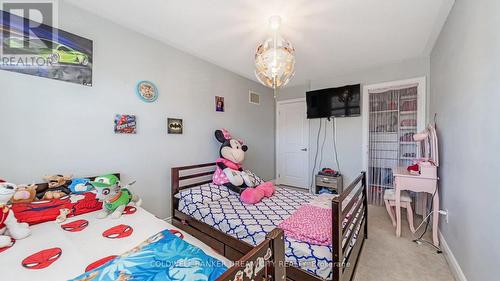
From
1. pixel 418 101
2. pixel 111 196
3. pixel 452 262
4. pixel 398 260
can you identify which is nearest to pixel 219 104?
pixel 111 196

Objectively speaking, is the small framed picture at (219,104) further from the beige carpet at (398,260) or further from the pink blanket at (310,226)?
the beige carpet at (398,260)

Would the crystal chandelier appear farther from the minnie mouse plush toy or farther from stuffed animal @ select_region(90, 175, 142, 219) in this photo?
stuffed animal @ select_region(90, 175, 142, 219)

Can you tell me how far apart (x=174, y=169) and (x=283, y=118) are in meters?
3.00

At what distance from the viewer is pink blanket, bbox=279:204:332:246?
1422mm

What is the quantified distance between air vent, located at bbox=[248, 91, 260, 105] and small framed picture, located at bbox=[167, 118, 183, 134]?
5.57 feet

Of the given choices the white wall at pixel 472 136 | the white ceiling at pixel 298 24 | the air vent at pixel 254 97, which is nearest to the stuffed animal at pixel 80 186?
the white ceiling at pixel 298 24

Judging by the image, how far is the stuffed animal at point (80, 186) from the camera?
1706 millimetres

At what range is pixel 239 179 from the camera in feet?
8.58

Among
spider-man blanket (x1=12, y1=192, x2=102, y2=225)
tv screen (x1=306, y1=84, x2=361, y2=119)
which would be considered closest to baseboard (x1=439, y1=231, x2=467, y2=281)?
tv screen (x1=306, y1=84, x2=361, y2=119)

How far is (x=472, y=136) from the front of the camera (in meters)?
1.45

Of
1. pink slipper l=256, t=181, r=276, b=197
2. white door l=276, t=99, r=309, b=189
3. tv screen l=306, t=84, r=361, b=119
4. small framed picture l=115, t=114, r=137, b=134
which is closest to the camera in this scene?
small framed picture l=115, t=114, r=137, b=134

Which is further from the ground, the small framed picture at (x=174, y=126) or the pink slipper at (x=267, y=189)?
the small framed picture at (x=174, y=126)

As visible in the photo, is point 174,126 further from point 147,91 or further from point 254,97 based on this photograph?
point 254,97

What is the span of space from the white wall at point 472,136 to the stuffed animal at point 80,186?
9.94 ft
